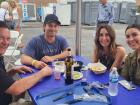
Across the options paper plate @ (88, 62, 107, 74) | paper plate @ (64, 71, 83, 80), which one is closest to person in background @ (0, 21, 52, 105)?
paper plate @ (64, 71, 83, 80)

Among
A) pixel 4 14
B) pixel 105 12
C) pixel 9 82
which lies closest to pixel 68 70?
pixel 9 82

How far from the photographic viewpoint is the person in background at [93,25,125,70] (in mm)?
3057

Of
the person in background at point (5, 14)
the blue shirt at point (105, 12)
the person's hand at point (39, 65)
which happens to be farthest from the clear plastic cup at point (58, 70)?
the blue shirt at point (105, 12)

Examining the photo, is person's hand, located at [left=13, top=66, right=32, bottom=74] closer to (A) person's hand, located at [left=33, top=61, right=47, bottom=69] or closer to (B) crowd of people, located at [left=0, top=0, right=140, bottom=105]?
(B) crowd of people, located at [left=0, top=0, right=140, bottom=105]

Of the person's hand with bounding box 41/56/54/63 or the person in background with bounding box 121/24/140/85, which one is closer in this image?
the person in background with bounding box 121/24/140/85

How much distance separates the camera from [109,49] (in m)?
3.18

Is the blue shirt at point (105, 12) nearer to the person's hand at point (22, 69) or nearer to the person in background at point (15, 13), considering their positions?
the person in background at point (15, 13)

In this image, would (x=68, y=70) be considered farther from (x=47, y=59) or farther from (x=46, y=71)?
(x=47, y=59)

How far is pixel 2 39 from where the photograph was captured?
2.34m

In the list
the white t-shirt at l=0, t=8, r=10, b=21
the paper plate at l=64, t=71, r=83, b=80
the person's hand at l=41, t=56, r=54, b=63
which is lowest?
the paper plate at l=64, t=71, r=83, b=80

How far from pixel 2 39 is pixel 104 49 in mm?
1400

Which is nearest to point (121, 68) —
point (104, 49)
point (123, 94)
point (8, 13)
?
point (104, 49)

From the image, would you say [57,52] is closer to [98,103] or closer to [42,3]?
[98,103]

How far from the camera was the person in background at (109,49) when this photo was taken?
3057mm
